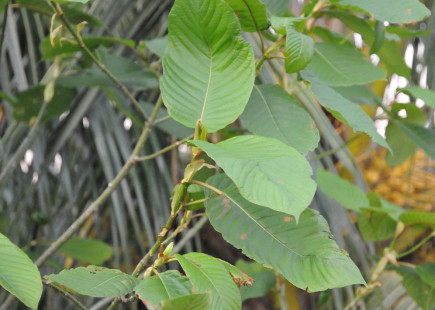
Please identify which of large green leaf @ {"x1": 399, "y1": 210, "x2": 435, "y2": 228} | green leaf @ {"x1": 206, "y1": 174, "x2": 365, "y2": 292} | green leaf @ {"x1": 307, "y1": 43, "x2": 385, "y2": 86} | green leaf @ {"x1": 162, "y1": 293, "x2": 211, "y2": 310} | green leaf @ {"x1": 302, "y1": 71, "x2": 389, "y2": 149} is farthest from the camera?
large green leaf @ {"x1": 399, "y1": 210, "x2": 435, "y2": 228}

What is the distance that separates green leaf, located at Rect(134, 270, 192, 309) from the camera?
1.75ft

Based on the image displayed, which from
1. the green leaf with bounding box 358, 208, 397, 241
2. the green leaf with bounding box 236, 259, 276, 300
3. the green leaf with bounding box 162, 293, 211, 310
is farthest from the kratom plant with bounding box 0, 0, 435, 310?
the green leaf with bounding box 236, 259, 276, 300

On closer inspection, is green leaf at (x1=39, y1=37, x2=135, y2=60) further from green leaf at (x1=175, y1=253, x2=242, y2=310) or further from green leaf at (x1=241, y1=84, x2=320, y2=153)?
green leaf at (x1=175, y1=253, x2=242, y2=310)

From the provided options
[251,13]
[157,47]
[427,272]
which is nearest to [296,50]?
[251,13]

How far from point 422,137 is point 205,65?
581 millimetres

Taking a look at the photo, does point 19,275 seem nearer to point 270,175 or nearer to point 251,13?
point 270,175

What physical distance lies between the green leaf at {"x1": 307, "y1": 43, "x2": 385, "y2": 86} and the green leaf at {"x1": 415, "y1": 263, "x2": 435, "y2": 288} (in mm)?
364

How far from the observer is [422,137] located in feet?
3.56

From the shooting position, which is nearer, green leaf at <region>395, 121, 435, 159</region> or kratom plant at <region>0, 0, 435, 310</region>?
kratom plant at <region>0, 0, 435, 310</region>

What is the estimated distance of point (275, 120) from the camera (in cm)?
77

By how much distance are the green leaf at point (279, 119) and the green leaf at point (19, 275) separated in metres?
0.34

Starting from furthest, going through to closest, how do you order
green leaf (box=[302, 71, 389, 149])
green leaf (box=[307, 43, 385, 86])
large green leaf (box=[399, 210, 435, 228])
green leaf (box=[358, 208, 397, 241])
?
1. green leaf (box=[358, 208, 397, 241])
2. large green leaf (box=[399, 210, 435, 228])
3. green leaf (box=[307, 43, 385, 86])
4. green leaf (box=[302, 71, 389, 149])

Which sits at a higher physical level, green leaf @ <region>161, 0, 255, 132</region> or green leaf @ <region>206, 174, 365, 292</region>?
green leaf @ <region>161, 0, 255, 132</region>

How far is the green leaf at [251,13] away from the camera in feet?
2.35
